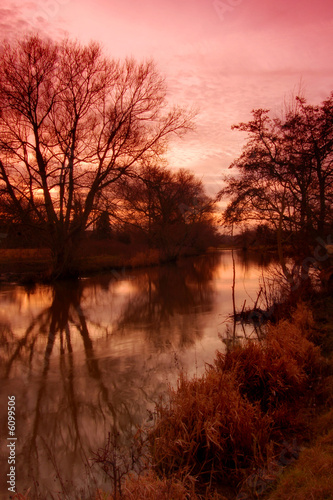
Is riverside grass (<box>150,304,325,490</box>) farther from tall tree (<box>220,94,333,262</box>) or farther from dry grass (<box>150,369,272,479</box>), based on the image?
tall tree (<box>220,94,333,262</box>)

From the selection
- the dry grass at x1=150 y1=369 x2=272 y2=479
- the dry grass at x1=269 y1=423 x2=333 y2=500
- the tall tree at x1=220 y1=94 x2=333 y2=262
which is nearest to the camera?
the dry grass at x1=269 y1=423 x2=333 y2=500

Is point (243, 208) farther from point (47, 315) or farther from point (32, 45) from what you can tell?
point (32, 45)

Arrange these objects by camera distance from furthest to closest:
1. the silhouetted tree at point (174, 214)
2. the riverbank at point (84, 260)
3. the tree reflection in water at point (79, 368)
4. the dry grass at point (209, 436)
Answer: the silhouetted tree at point (174, 214), the riverbank at point (84, 260), the tree reflection in water at point (79, 368), the dry grass at point (209, 436)

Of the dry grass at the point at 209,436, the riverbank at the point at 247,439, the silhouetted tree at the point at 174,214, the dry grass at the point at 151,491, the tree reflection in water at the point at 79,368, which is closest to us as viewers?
the dry grass at the point at 151,491

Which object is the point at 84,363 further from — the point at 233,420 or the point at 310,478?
the point at 310,478

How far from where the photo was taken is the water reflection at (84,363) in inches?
167

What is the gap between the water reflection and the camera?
14.0 ft

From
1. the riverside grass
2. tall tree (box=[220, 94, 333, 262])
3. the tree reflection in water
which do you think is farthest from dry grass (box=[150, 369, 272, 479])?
tall tree (box=[220, 94, 333, 262])

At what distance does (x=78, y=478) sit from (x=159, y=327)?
22.0 ft

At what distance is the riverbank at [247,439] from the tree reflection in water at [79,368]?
0.83 m

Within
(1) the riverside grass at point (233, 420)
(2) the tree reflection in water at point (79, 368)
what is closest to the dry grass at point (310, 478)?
(1) the riverside grass at point (233, 420)

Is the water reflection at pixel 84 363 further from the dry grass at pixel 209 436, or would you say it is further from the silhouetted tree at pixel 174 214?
the silhouetted tree at pixel 174 214

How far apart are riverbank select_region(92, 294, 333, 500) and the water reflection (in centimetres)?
85

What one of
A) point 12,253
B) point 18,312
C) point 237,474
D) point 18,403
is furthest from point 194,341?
point 12,253
